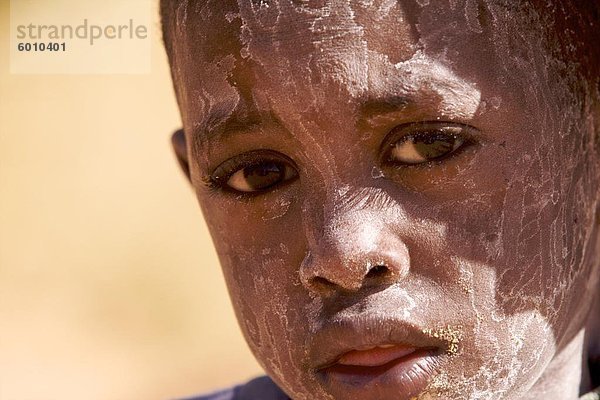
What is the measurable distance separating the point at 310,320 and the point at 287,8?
555mm

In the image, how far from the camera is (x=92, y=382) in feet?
15.6

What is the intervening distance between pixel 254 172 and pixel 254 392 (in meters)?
0.77

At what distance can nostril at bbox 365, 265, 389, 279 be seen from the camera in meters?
1.61

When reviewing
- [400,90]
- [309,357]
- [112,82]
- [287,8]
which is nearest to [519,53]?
[400,90]

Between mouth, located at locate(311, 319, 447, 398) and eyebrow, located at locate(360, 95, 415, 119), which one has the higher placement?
eyebrow, located at locate(360, 95, 415, 119)

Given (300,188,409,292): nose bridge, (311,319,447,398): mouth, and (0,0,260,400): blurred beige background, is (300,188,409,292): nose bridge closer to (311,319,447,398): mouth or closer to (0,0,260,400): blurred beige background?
(311,319,447,398): mouth

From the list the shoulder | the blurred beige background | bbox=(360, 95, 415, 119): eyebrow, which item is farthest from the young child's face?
the blurred beige background

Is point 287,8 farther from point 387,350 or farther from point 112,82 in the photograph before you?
point 112,82

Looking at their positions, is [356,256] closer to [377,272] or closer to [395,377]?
[377,272]

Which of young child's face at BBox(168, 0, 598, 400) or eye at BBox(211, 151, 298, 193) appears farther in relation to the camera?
eye at BBox(211, 151, 298, 193)

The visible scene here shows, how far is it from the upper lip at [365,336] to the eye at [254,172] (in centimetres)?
30

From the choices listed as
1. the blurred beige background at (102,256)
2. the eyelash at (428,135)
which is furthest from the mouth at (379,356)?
the blurred beige background at (102,256)

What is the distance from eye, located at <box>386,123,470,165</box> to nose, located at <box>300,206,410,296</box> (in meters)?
0.12

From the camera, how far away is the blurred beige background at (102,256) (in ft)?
15.4
